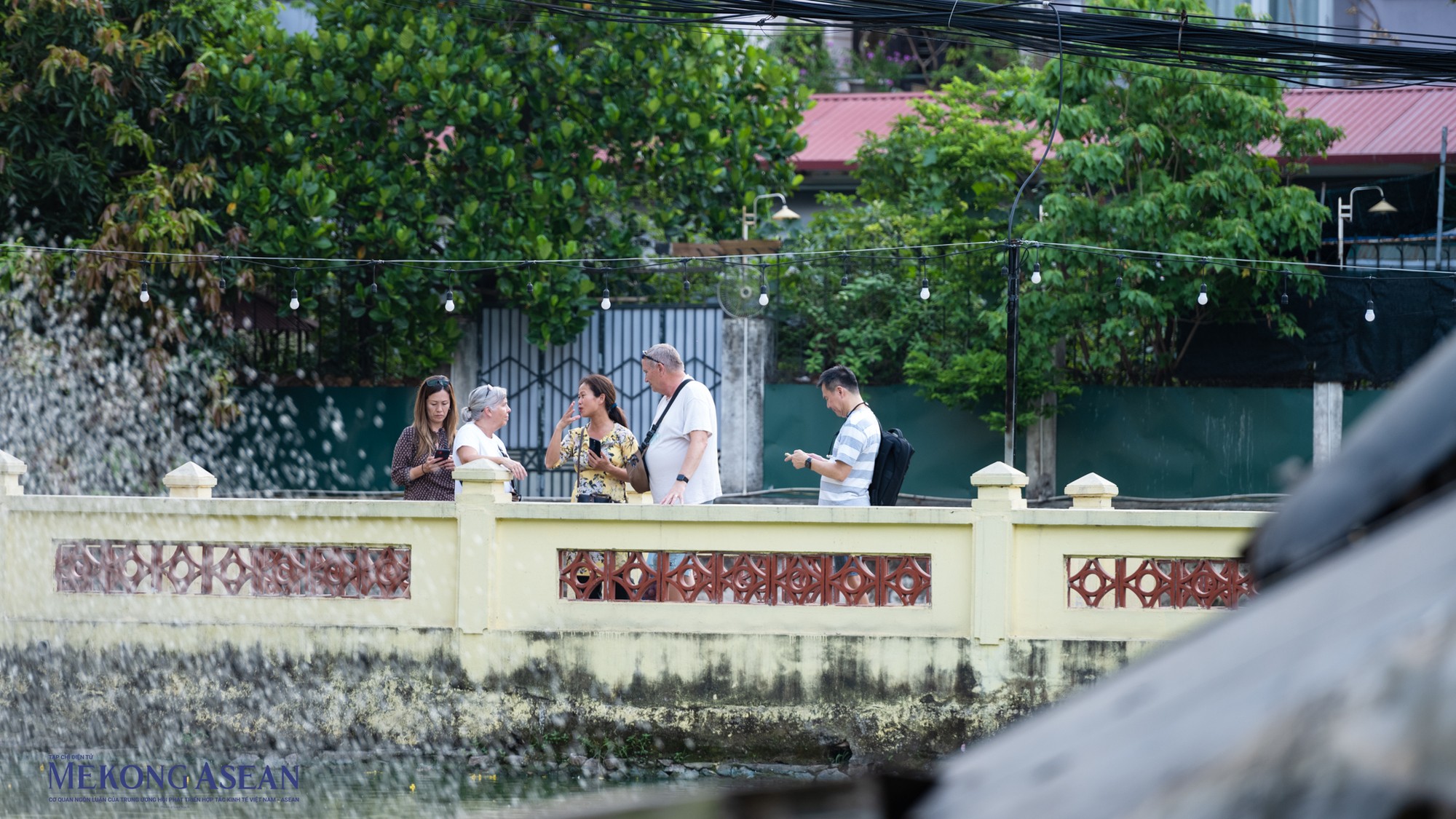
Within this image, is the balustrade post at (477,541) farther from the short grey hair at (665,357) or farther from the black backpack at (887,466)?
the black backpack at (887,466)

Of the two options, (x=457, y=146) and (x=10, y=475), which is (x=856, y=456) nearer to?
(x=10, y=475)

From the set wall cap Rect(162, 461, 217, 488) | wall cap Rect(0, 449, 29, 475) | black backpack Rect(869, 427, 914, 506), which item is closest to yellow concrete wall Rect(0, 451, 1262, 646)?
wall cap Rect(0, 449, 29, 475)

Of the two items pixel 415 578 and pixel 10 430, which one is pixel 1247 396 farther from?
pixel 10 430

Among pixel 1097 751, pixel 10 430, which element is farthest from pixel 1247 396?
pixel 1097 751

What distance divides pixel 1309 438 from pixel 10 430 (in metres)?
11.6

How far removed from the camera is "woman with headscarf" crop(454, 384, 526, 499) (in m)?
7.28

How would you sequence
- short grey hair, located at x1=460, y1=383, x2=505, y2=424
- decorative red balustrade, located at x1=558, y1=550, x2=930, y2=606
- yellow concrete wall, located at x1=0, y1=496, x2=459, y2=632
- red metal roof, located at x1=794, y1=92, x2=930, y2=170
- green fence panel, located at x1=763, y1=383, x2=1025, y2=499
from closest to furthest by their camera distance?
decorative red balustrade, located at x1=558, y1=550, x2=930, y2=606
yellow concrete wall, located at x1=0, y1=496, x2=459, y2=632
short grey hair, located at x1=460, y1=383, x2=505, y2=424
green fence panel, located at x1=763, y1=383, x2=1025, y2=499
red metal roof, located at x1=794, y1=92, x2=930, y2=170

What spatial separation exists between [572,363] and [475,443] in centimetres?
605

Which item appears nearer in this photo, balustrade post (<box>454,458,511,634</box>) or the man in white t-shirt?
balustrade post (<box>454,458,511,634</box>)

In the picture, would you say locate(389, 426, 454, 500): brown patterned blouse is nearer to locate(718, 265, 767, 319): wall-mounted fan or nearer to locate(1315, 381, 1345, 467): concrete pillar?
locate(718, 265, 767, 319): wall-mounted fan

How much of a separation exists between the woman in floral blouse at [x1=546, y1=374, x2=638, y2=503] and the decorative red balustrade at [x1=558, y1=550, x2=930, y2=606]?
568mm

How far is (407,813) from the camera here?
19.9ft

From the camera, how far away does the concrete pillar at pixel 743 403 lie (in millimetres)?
13133

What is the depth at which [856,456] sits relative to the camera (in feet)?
22.7
